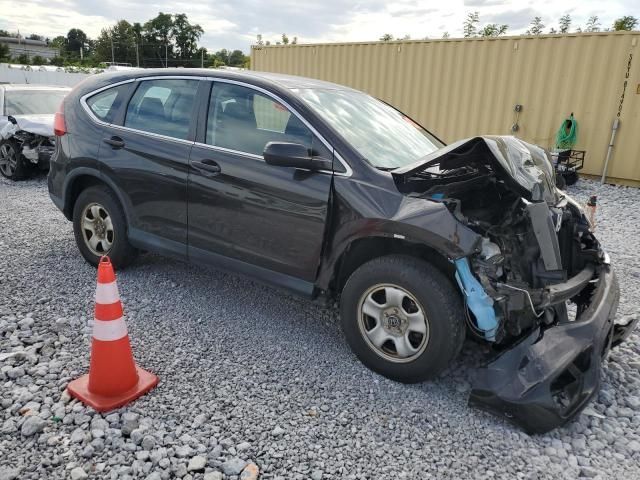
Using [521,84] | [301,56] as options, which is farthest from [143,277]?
[301,56]

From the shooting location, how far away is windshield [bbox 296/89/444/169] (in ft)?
10.5

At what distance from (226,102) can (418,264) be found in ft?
6.14

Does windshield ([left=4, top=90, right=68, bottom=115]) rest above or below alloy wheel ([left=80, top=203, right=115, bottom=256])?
above

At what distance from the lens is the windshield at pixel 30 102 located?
8.93 m

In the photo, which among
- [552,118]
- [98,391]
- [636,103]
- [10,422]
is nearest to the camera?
[10,422]

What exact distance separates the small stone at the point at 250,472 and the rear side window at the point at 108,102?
310 centimetres

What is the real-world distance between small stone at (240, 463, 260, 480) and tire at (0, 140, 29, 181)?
811cm

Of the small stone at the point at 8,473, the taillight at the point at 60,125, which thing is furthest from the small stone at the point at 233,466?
the taillight at the point at 60,125

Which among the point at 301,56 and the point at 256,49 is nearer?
the point at 301,56

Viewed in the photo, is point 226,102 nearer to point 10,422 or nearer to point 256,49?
point 10,422

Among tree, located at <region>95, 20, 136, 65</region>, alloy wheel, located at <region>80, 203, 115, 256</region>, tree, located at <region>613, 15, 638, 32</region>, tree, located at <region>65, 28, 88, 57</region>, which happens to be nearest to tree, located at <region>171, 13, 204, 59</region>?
tree, located at <region>95, 20, 136, 65</region>

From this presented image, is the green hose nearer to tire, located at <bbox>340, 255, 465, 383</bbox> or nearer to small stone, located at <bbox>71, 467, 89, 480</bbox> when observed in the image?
tire, located at <bbox>340, 255, 465, 383</bbox>

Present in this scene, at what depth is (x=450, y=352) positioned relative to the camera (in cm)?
273

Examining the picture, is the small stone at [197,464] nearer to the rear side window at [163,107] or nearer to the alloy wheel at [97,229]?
the rear side window at [163,107]
